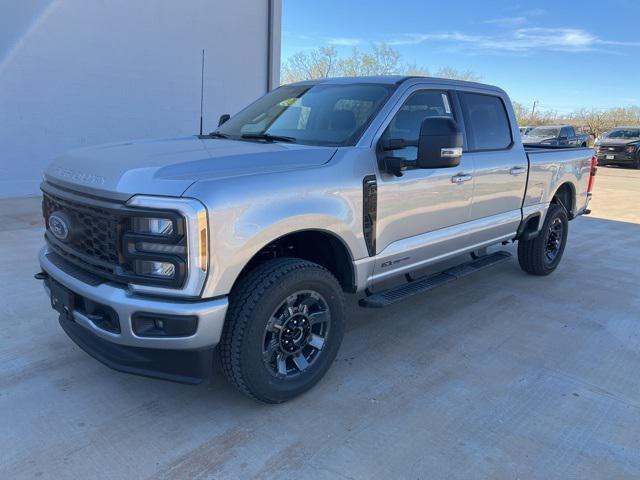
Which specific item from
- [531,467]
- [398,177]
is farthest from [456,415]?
[398,177]

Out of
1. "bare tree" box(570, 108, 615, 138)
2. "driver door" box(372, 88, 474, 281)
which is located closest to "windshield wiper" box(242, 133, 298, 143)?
"driver door" box(372, 88, 474, 281)

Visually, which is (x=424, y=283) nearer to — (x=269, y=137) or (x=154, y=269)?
(x=269, y=137)

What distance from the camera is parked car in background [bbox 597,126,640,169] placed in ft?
74.8

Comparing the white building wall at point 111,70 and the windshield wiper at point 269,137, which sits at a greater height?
the white building wall at point 111,70

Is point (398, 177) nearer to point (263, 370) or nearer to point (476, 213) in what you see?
point (476, 213)

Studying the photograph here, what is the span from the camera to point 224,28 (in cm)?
1084

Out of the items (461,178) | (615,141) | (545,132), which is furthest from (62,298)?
(615,141)

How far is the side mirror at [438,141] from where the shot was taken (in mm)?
3215

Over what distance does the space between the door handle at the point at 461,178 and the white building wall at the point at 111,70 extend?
301 inches

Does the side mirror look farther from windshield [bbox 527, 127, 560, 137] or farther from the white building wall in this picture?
windshield [bbox 527, 127, 560, 137]

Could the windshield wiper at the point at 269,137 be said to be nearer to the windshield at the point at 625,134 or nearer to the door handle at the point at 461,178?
the door handle at the point at 461,178

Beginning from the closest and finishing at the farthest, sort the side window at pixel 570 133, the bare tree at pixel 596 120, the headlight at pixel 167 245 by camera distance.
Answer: the headlight at pixel 167 245 → the side window at pixel 570 133 → the bare tree at pixel 596 120

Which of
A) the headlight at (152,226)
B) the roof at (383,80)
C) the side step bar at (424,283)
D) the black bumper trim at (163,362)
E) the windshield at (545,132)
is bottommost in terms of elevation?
the black bumper trim at (163,362)

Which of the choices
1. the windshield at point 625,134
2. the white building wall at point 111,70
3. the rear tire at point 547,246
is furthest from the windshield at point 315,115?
the windshield at point 625,134
